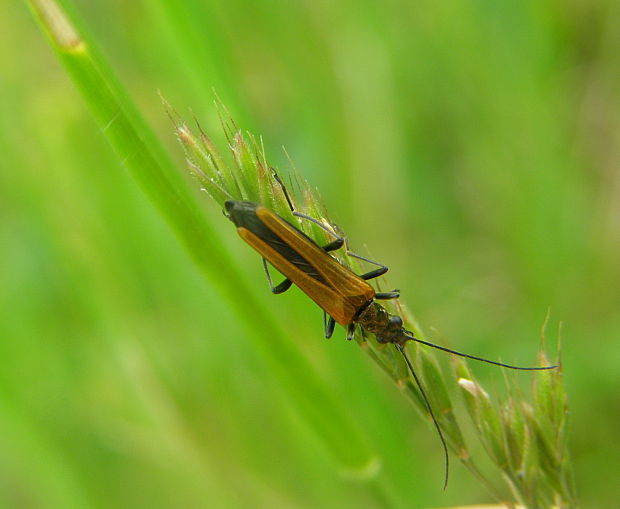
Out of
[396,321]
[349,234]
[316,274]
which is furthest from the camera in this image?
[349,234]

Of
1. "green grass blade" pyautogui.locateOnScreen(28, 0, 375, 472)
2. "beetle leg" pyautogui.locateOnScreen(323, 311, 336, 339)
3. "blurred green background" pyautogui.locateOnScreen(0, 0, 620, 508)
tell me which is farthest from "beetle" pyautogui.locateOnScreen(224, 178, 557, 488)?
"green grass blade" pyautogui.locateOnScreen(28, 0, 375, 472)

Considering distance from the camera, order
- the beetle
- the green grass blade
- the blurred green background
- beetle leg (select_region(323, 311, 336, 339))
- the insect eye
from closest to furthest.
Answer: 1. the green grass blade
2. the insect eye
3. the beetle
4. beetle leg (select_region(323, 311, 336, 339))
5. the blurred green background

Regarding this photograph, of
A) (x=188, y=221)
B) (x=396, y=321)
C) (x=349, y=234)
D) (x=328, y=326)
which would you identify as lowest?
(x=188, y=221)

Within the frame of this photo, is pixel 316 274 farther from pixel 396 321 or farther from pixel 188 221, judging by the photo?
pixel 188 221

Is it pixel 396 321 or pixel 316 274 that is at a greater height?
pixel 316 274

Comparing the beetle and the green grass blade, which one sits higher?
the beetle

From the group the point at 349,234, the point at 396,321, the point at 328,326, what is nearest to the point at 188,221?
the point at 396,321

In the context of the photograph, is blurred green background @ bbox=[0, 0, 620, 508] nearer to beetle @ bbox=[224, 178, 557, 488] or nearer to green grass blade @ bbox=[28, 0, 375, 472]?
beetle @ bbox=[224, 178, 557, 488]

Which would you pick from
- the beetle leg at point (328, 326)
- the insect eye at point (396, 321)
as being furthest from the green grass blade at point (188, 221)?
the beetle leg at point (328, 326)

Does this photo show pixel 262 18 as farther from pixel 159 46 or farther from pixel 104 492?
pixel 104 492
